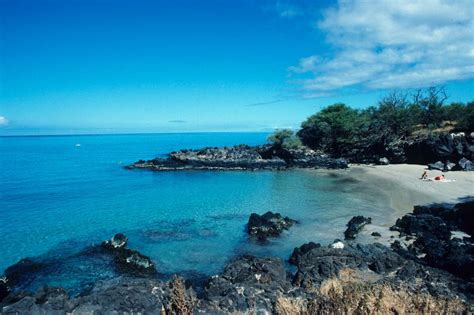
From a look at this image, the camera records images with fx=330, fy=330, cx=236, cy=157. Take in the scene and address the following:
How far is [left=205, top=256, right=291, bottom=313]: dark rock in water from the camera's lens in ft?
30.6

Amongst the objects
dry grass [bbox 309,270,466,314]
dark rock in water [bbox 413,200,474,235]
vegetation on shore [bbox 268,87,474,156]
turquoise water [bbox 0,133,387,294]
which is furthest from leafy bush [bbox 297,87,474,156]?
dry grass [bbox 309,270,466,314]

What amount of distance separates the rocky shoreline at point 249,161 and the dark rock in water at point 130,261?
1464 inches

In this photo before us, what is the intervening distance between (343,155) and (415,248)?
46.2 meters

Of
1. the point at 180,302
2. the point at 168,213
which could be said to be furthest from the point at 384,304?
the point at 168,213

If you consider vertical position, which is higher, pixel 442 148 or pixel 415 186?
pixel 442 148

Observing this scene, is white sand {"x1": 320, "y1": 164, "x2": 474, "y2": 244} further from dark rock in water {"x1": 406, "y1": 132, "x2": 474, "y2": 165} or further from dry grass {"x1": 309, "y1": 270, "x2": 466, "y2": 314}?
dry grass {"x1": 309, "y1": 270, "x2": 466, "y2": 314}

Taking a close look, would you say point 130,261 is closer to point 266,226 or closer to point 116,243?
point 116,243

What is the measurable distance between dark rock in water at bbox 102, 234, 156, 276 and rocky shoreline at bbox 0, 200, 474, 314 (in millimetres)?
51

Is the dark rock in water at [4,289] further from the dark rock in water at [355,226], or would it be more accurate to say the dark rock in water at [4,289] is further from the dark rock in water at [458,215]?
the dark rock in water at [458,215]

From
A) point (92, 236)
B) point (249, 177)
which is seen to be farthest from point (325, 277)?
point (249, 177)

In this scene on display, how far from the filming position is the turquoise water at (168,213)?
62.4ft

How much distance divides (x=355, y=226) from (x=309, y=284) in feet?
37.7

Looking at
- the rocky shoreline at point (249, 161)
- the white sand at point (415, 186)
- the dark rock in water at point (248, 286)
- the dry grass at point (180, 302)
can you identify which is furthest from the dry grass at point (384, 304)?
the rocky shoreline at point (249, 161)

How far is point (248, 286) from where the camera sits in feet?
33.6
